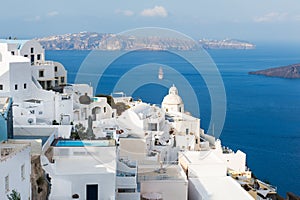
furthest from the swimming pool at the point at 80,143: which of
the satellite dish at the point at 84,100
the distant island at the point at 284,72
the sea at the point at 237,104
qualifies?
the distant island at the point at 284,72

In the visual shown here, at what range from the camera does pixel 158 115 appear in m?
20.5

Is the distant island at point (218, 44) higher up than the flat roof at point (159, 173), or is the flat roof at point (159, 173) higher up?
the distant island at point (218, 44)

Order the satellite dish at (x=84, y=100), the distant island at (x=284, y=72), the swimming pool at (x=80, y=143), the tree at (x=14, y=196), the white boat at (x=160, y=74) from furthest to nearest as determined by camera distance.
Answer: the distant island at (x=284, y=72), the white boat at (x=160, y=74), the satellite dish at (x=84, y=100), the swimming pool at (x=80, y=143), the tree at (x=14, y=196)

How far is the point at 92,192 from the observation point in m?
10.3

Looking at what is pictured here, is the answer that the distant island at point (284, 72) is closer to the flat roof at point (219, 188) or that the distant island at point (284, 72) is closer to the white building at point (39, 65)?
the white building at point (39, 65)

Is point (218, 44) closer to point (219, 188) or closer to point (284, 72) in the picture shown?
point (284, 72)

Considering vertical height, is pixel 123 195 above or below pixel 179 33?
below

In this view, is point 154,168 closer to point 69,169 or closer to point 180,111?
point 69,169

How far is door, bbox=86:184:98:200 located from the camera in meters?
10.2

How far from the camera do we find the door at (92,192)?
403 inches

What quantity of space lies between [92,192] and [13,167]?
2733 millimetres

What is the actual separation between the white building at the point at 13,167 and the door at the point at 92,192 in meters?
1.67

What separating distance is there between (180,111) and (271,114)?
84.4ft

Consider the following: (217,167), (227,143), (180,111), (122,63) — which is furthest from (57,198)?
(122,63)
